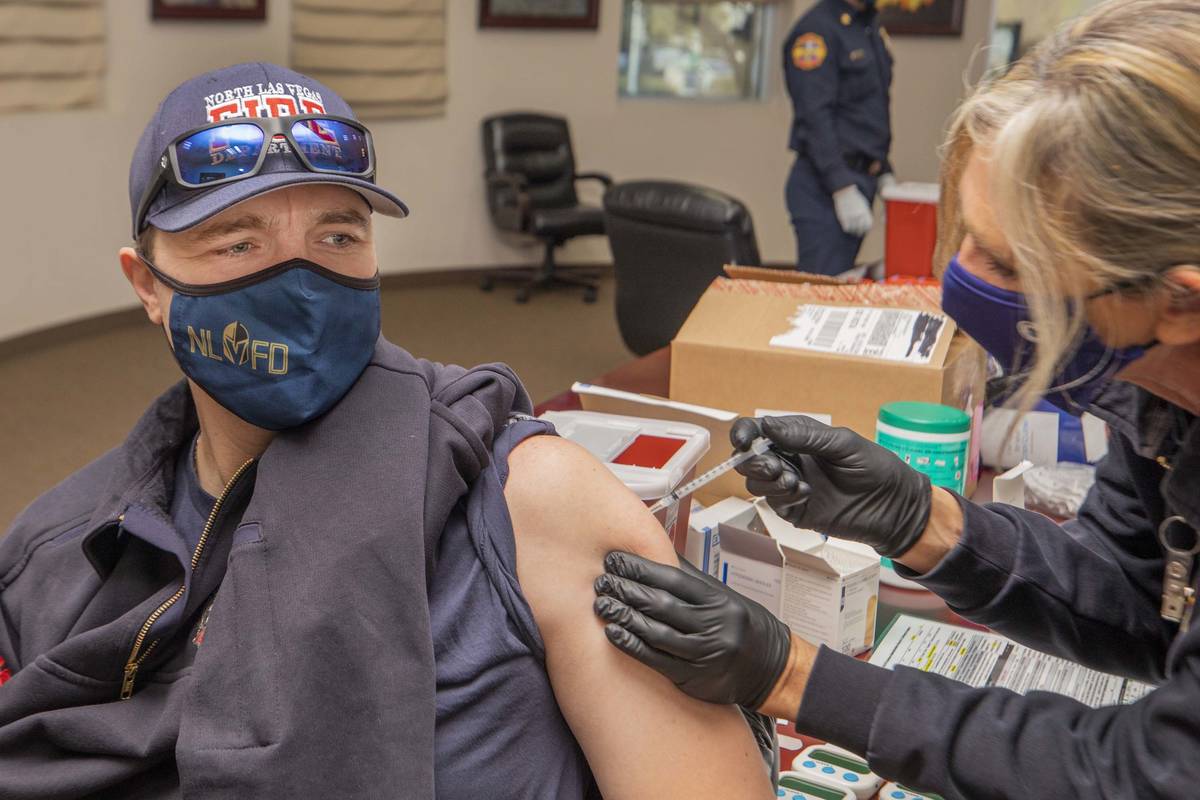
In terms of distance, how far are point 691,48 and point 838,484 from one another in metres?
7.17

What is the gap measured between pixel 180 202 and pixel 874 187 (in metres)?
4.45

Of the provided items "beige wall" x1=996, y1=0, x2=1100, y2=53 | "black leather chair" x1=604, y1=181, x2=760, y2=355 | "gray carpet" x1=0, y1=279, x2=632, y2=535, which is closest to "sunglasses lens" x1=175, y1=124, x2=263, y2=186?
"black leather chair" x1=604, y1=181, x2=760, y2=355

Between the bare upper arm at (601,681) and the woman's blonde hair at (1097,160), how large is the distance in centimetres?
44

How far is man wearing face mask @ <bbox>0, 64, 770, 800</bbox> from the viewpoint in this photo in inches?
42.0

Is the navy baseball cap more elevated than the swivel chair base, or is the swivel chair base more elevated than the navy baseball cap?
the navy baseball cap

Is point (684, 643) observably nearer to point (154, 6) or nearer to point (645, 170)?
point (154, 6)

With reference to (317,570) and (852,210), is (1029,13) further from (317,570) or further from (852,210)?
(317,570)

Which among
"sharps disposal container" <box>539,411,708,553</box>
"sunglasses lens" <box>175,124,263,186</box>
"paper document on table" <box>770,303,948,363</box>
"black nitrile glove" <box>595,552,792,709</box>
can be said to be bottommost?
"black nitrile glove" <box>595,552,792,709</box>

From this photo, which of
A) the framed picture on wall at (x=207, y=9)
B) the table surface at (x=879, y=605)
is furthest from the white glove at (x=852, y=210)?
the framed picture on wall at (x=207, y=9)

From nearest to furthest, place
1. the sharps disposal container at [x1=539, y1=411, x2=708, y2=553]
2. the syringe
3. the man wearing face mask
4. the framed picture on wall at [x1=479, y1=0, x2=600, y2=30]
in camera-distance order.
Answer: the man wearing face mask, the syringe, the sharps disposal container at [x1=539, y1=411, x2=708, y2=553], the framed picture on wall at [x1=479, y1=0, x2=600, y2=30]

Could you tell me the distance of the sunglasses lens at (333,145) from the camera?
3.98ft

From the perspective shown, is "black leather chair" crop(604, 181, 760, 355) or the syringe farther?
"black leather chair" crop(604, 181, 760, 355)

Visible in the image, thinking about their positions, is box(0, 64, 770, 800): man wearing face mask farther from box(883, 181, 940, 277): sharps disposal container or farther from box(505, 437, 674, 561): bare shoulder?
box(883, 181, 940, 277): sharps disposal container

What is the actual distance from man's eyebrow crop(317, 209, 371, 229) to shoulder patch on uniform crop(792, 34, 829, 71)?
3.97m
